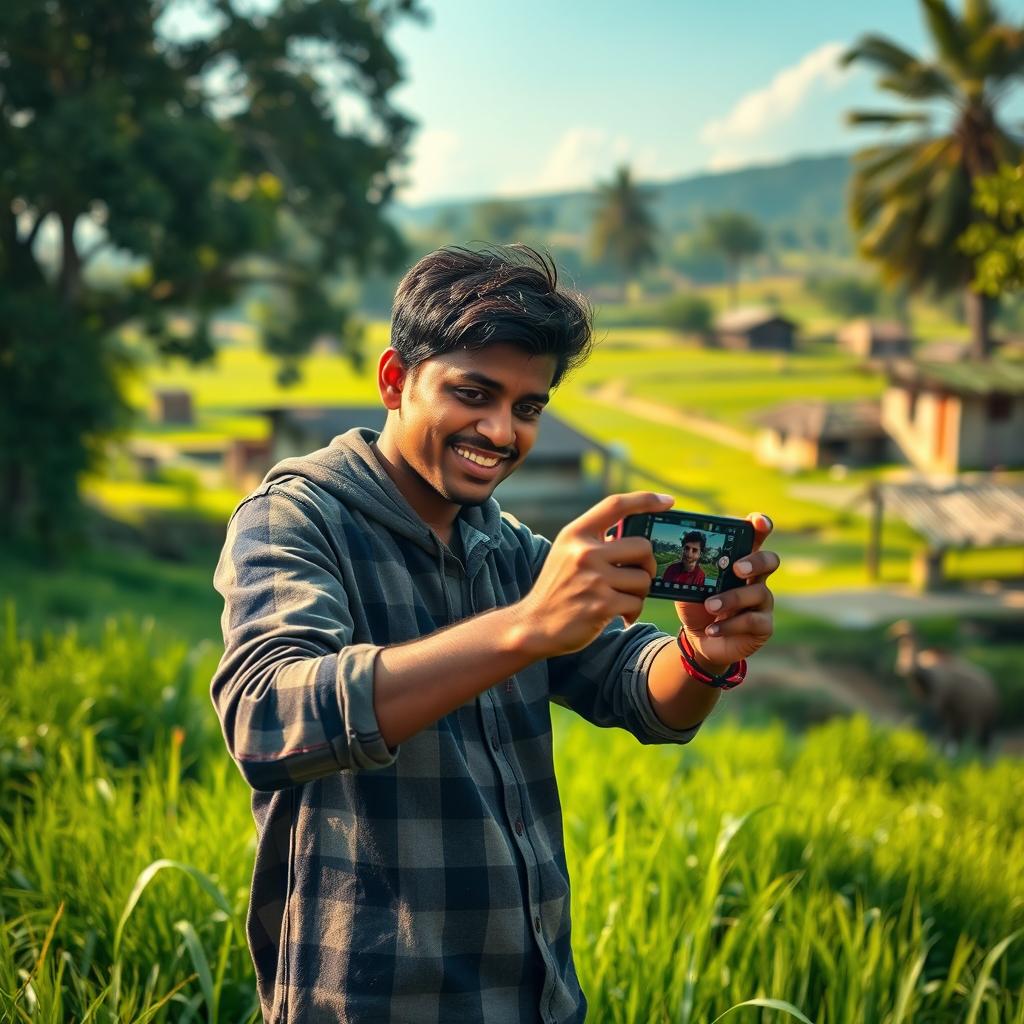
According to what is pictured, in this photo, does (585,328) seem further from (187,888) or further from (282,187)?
(282,187)

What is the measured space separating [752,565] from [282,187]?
2064 centimetres

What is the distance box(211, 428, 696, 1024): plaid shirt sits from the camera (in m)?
1.61

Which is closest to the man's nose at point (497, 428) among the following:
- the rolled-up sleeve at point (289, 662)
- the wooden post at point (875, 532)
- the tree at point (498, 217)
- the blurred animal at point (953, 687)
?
the rolled-up sleeve at point (289, 662)

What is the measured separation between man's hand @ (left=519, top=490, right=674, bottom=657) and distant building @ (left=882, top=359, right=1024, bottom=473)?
29.9 m

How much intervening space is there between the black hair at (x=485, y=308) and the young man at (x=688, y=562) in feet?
1.26

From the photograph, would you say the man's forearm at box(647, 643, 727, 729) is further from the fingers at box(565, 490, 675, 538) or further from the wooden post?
the wooden post

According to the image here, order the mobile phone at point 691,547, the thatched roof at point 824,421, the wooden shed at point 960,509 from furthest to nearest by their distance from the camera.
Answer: the thatched roof at point 824,421 < the wooden shed at point 960,509 < the mobile phone at point 691,547

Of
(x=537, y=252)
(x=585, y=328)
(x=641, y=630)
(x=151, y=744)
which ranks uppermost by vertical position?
(x=537, y=252)

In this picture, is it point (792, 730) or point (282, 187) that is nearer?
point (792, 730)

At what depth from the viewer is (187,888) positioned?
2840mm

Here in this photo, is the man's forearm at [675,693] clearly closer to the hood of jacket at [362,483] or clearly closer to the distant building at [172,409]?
the hood of jacket at [362,483]

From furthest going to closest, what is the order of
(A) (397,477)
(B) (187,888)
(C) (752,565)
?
(B) (187,888), (A) (397,477), (C) (752,565)

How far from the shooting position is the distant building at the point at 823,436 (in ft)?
107

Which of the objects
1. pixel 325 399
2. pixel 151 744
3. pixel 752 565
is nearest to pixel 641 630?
pixel 752 565
